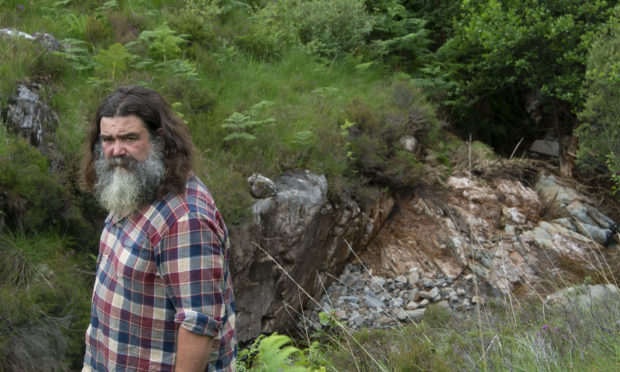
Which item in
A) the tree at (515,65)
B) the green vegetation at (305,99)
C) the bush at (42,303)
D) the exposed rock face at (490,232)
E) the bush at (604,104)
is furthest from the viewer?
the tree at (515,65)

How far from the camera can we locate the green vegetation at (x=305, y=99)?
5077mm

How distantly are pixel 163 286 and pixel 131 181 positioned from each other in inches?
20.1

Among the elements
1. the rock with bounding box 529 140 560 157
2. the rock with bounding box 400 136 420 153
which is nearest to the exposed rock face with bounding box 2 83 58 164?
the rock with bounding box 400 136 420 153

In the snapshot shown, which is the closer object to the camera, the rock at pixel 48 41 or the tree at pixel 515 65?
the rock at pixel 48 41

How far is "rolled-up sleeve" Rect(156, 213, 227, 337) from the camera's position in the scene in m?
2.09

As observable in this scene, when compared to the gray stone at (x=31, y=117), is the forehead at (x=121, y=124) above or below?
above

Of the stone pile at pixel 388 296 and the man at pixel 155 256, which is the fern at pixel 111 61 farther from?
the man at pixel 155 256

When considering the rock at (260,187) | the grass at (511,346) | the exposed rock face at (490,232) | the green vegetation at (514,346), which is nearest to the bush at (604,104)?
the exposed rock face at (490,232)

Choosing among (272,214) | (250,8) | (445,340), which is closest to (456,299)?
(272,214)

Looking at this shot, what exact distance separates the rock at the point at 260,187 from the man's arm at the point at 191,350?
5059 millimetres

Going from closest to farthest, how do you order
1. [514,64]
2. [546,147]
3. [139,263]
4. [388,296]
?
[139,263] < [388,296] < [514,64] < [546,147]

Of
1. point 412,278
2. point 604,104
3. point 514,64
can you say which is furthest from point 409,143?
point 604,104

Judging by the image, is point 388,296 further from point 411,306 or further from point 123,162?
point 123,162

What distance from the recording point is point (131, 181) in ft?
7.74
